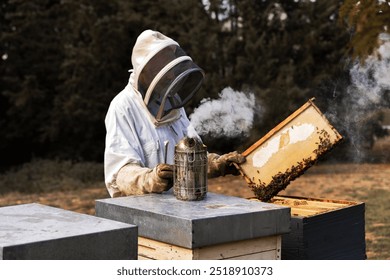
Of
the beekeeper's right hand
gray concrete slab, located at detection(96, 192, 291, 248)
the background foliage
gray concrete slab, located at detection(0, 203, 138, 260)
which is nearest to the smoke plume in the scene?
the beekeeper's right hand

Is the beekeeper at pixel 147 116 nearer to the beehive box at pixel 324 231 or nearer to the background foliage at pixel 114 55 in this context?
the beehive box at pixel 324 231

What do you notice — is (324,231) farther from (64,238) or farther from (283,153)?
(64,238)

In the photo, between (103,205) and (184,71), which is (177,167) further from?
(184,71)

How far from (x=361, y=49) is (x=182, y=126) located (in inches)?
222

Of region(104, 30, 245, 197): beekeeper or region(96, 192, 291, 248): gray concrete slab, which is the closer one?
region(96, 192, 291, 248): gray concrete slab

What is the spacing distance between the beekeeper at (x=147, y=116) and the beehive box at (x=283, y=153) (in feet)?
0.33

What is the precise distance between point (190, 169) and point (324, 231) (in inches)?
35.6

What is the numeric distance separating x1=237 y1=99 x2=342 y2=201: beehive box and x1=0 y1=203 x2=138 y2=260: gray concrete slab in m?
1.26

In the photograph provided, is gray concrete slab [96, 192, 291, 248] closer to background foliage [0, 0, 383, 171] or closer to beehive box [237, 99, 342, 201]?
beehive box [237, 99, 342, 201]

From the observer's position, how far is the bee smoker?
2.83m

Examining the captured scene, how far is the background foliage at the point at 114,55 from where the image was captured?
1355cm

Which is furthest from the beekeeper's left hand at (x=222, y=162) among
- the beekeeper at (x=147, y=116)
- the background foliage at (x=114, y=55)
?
the background foliage at (x=114, y=55)

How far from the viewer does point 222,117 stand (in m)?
4.01
